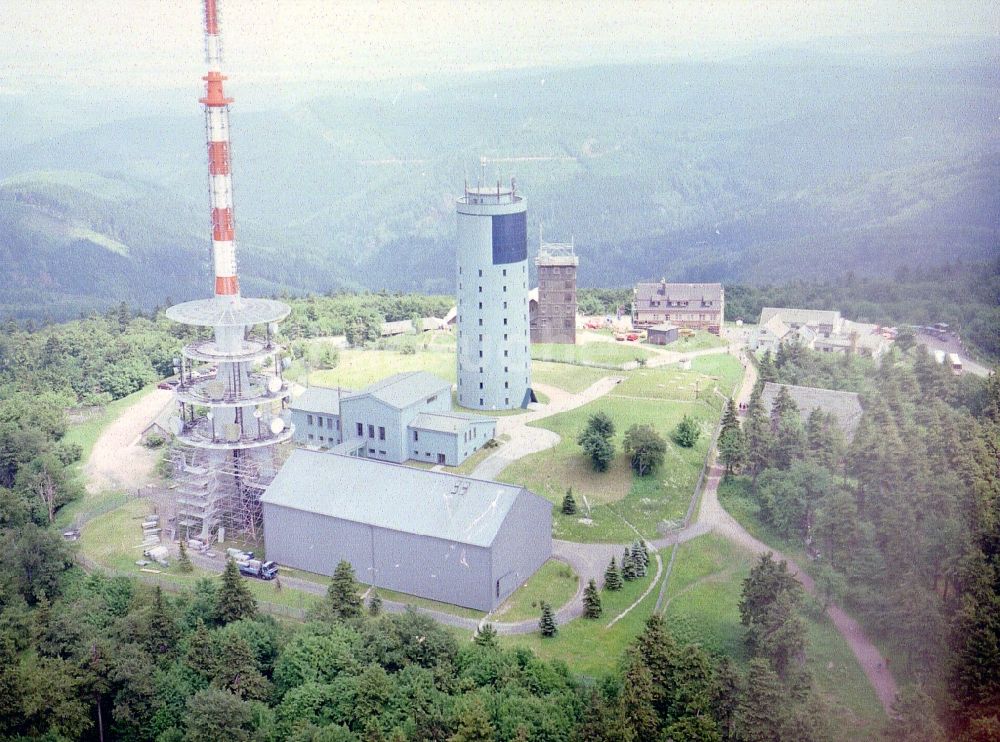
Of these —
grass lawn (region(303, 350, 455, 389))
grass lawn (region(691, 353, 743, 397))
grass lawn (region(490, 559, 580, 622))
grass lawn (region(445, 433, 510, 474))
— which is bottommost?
grass lawn (region(490, 559, 580, 622))

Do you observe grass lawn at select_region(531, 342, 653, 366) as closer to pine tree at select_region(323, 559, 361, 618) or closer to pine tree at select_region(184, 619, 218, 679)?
pine tree at select_region(323, 559, 361, 618)

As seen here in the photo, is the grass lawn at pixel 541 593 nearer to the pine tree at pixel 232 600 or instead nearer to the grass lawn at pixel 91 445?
the pine tree at pixel 232 600

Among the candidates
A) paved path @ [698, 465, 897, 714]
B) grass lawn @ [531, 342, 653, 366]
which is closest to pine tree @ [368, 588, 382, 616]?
paved path @ [698, 465, 897, 714]

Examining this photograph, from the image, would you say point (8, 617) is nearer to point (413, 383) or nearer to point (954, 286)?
point (413, 383)

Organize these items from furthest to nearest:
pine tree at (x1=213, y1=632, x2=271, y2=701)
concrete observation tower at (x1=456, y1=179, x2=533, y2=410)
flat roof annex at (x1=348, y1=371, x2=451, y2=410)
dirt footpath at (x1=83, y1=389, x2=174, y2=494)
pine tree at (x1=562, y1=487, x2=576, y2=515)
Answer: concrete observation tower at (x1=456, y1=179, x2=533, y2=410) → dirt footpath at (x1=83, y1=389, x2=174, y2=494) → flat roof annex at (x1=348, y1=371, x2=451, y2=410) → pine tree at (x1=562, y1=487, x2=576, y2=515) → pine tree at (x1=213, y1=632, x2=271, y2=701)

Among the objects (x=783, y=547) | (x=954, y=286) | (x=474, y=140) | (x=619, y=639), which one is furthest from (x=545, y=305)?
(x=619, y=639)

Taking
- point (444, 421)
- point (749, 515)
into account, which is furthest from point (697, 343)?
point (749, 515)
